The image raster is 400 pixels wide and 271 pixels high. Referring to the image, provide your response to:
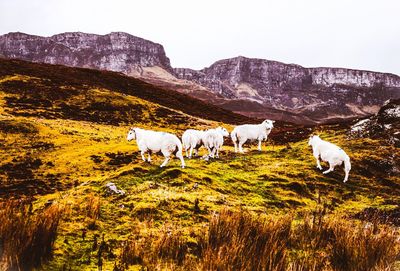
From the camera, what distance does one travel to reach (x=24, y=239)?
5141 millimetres

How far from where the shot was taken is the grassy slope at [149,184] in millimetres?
7545

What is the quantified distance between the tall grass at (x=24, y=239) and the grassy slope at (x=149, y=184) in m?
0.35

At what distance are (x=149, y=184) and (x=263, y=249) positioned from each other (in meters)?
5.99

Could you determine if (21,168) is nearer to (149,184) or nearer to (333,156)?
(149,184)

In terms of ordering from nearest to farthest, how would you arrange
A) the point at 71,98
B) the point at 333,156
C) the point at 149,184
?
the point at 149,184, the point at 333,156, the point at 71,98

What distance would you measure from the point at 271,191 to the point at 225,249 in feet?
26.8

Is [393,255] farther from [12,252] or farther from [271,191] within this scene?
[271,191]

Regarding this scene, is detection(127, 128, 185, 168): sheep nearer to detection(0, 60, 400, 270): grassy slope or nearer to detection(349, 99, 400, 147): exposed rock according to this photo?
detection(0, 60, 400, 270): grassy slope

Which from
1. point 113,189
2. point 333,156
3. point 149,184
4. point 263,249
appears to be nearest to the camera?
point 263,249

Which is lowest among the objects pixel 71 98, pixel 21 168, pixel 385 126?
pixel 21 168

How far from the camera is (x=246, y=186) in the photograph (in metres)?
12.9

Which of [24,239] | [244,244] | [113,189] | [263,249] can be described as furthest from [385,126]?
[24,239]

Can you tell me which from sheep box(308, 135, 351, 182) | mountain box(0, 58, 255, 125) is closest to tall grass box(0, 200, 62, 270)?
sheep box(308, 135, 351, 182)

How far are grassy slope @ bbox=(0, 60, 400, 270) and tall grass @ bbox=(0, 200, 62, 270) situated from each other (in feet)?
1.15
